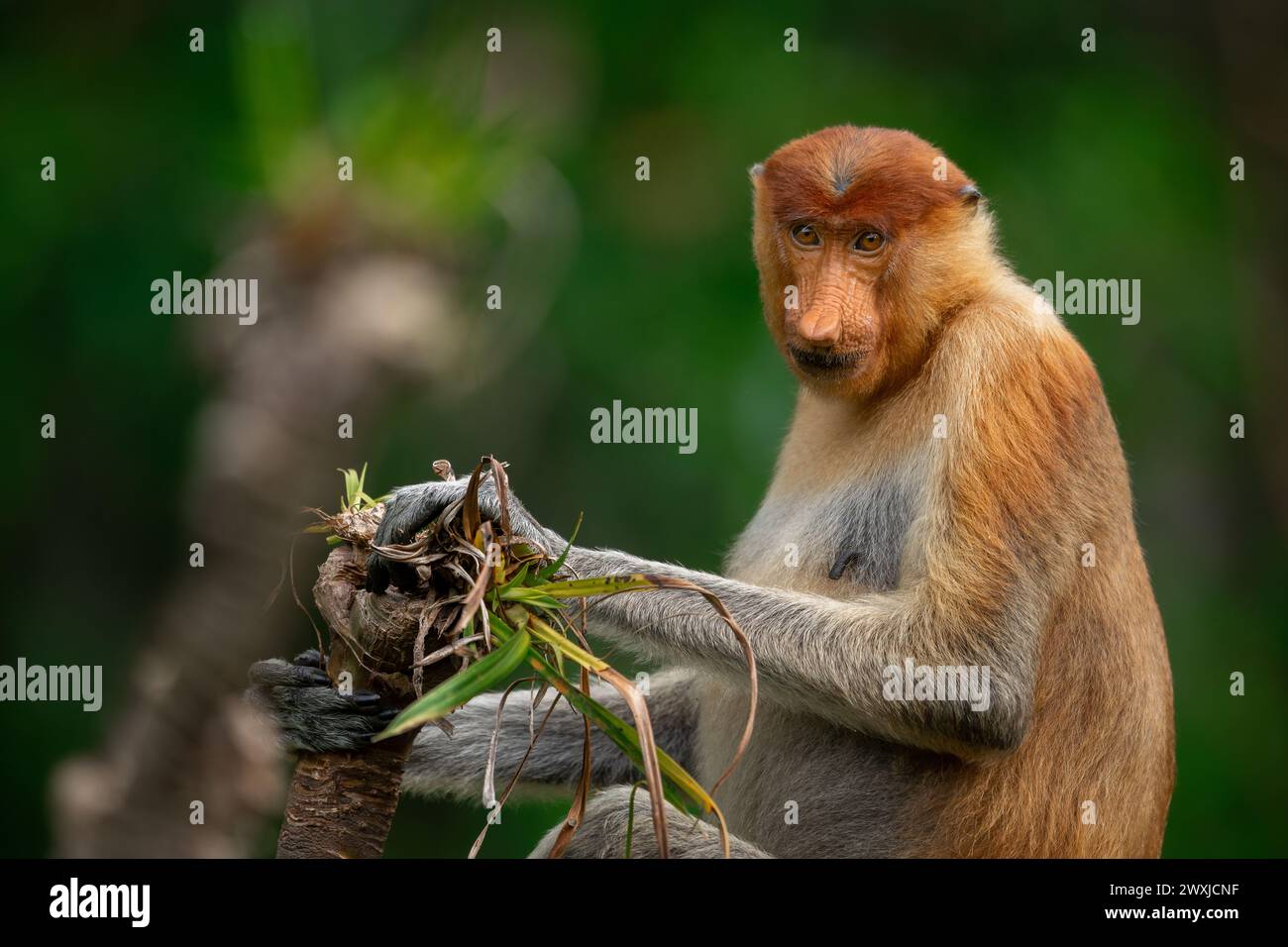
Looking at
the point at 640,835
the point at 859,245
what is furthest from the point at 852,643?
the point at 859,245

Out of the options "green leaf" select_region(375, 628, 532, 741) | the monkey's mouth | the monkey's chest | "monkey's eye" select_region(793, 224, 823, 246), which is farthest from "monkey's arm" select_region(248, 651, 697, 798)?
"green leaf" select_region(375, 628, 532, 741)

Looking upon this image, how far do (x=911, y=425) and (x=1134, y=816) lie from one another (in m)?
1.17

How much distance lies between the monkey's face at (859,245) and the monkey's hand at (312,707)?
145cm

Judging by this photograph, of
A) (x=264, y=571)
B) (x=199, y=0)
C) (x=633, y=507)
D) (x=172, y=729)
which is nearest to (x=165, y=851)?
(x=172, y=729)

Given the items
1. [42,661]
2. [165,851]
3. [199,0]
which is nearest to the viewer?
[165,851]

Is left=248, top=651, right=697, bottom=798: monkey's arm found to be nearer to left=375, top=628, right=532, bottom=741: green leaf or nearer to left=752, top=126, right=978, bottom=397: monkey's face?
left=752, top=126, right=978, bottom=397: monkey's face

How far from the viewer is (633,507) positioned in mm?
7105

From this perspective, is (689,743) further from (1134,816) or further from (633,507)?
(633,507)

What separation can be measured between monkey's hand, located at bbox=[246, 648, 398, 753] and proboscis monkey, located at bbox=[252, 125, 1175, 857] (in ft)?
0.06

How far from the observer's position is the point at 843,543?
377cm

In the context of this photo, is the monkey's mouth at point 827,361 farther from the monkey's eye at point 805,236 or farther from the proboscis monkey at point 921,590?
the monkey's eye at point 805,236

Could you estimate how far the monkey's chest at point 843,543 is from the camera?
3.68m

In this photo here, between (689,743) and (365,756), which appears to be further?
(689,743)

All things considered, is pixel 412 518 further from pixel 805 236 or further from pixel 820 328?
pixel 805 236
